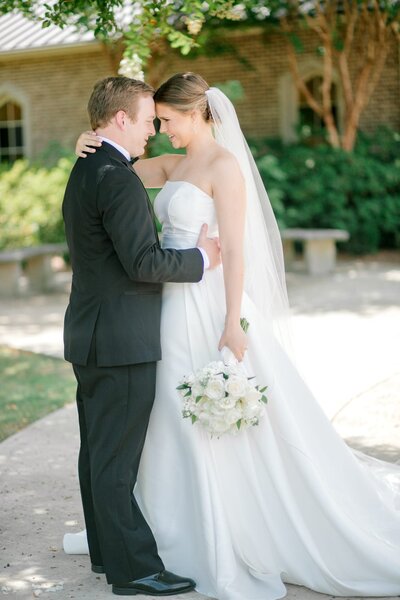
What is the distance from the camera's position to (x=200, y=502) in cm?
359

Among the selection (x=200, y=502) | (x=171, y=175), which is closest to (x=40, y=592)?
(x=200, y=502)

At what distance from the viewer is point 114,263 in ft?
11.3

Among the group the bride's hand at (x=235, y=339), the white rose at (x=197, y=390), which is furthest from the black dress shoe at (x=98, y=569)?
the bride's hand at (x=235, y=339)

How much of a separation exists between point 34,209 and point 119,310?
11.7 m

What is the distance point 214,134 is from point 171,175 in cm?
27

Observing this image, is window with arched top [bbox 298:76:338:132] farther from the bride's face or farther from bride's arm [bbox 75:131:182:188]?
the bride's face

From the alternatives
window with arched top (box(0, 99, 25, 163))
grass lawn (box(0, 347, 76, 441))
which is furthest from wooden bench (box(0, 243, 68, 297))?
window with arched top (box(0, 99, 25, 163))

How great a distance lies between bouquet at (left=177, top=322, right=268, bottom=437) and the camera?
3430 mm

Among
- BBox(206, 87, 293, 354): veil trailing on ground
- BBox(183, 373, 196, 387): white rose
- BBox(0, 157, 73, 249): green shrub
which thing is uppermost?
BBox(206, 87, 293, 354): veil trailing on ground

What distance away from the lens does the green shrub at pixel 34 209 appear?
14344mm

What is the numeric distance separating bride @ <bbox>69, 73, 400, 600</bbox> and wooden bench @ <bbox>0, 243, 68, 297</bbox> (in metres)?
8.64

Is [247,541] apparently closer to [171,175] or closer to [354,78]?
[171,175]

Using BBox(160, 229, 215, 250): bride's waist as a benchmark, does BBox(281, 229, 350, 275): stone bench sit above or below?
below

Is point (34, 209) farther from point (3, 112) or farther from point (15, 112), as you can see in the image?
point (3, 112)
